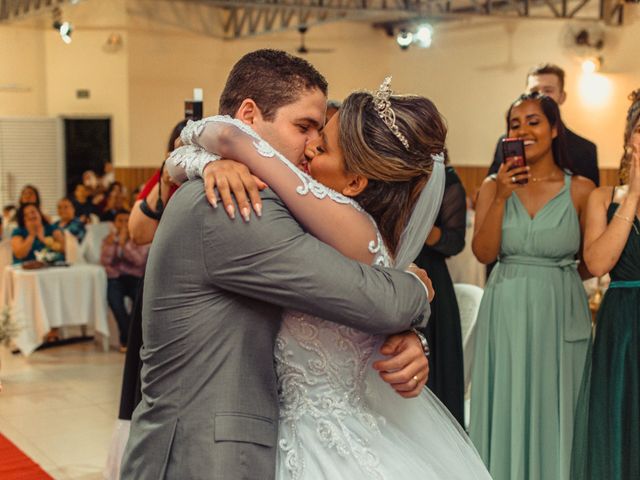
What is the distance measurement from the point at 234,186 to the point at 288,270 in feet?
0.59

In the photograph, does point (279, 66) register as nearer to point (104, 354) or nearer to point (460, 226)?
point (460, 226)

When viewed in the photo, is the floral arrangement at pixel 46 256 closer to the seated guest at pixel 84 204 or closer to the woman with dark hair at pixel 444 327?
the seated guest at pixel 84 204

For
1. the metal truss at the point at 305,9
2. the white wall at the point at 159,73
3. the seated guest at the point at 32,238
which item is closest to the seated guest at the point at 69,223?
the seated guest at the point at 32,238

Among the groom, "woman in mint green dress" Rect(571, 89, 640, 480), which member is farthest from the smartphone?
the groom

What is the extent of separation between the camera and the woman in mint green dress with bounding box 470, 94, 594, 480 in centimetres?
365

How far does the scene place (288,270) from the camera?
62.1 inches

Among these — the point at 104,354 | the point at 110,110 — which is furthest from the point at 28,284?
the point at 110,110

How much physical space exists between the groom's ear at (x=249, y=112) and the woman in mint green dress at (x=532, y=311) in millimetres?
1896

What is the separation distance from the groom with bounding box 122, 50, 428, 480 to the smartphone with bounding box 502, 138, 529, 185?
2009 millimetres

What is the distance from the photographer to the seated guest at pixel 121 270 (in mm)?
8727

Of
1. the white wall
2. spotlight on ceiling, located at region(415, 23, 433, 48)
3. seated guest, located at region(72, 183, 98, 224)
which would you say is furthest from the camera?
the white wall

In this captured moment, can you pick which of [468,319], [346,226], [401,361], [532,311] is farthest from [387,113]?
[468,319]

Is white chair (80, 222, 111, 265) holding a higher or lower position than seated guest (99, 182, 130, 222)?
lower

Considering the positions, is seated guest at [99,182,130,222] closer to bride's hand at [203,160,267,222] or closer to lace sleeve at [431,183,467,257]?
lace sleeve at [431,183,467,257]
